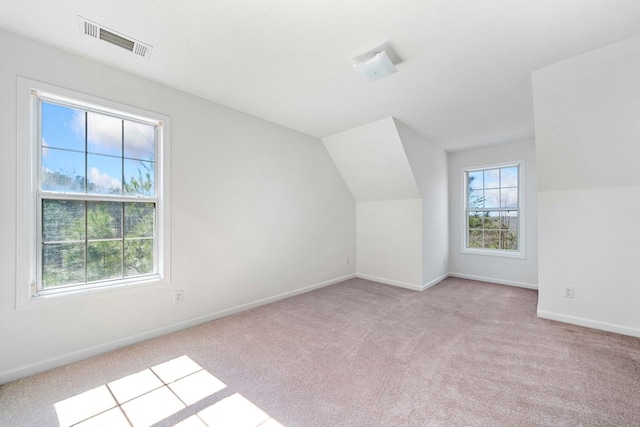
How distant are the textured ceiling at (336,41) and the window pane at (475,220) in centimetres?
237

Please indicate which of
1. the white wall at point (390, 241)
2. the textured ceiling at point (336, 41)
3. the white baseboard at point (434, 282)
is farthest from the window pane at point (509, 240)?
the textured ceiling at point (336, 41)

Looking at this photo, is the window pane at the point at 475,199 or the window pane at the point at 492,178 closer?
the window pane at the point at 492,178

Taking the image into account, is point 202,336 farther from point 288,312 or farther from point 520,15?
point 520,15

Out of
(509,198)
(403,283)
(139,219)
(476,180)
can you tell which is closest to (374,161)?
(403,283)

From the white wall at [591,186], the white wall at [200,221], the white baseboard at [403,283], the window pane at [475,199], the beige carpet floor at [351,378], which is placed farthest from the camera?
the window pane at [475,199]

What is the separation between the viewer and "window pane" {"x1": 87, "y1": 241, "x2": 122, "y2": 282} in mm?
2247

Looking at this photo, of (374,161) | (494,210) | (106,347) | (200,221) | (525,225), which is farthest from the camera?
(494,210)

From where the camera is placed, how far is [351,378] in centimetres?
191

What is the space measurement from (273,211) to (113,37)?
2251 mm

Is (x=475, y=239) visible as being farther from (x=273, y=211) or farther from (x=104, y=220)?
(x=104, y=220)

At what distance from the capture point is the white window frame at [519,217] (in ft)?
14.0

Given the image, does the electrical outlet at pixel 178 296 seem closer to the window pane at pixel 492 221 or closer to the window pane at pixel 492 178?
the window pane at pixel 492 221

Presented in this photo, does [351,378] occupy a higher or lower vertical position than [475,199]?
lower

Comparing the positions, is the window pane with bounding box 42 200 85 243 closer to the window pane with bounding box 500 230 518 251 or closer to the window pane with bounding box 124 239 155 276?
the window pane with bounding box 124 239 155 276
